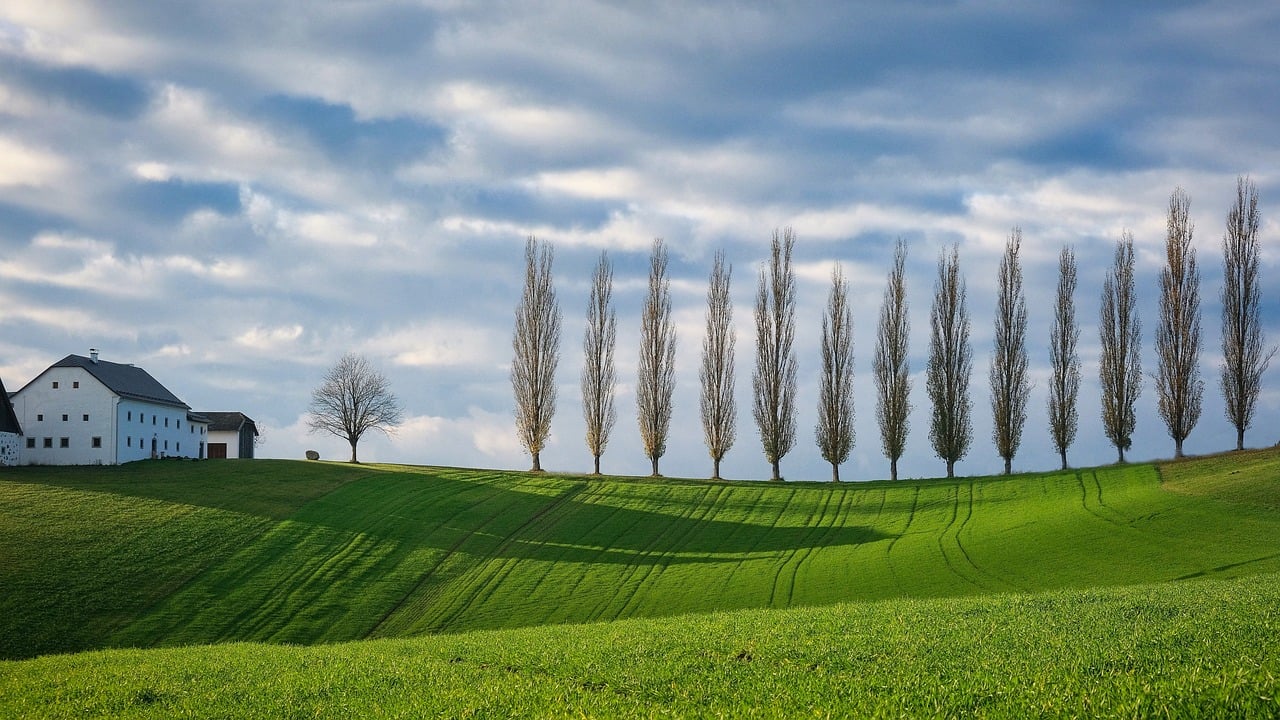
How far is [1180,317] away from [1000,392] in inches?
606

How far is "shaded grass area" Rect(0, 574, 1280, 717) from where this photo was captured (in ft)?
34.6

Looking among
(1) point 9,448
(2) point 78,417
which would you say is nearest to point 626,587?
(2) point 78,417

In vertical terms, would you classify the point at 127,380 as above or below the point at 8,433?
above

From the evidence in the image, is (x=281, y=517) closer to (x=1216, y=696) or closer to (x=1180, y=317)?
(x=1216, y=696)

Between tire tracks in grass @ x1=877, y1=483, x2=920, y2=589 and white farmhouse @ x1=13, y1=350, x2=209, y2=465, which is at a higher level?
white farmhouse @ x1=13, y1=350, x2=209, y2=465

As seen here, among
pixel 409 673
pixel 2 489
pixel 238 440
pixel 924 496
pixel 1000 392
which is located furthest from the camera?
pixel 238 440

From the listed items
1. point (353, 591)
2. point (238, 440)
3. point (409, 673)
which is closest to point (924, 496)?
point (353, 591)

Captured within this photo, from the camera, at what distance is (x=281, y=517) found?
54.4 meters

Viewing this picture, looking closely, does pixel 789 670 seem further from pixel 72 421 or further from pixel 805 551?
pixel 72 421

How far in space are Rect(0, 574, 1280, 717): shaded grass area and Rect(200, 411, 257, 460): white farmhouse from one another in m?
77.5

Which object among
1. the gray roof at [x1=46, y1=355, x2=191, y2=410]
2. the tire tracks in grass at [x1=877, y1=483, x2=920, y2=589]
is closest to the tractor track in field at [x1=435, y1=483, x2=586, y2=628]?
the tire tracks in grass at [x1=877, y1=483, x2=920, y2=589]

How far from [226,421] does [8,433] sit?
26.0 metres

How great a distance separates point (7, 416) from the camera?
72.7m

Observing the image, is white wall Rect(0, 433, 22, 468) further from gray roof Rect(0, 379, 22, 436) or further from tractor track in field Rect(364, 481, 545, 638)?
tractor track in field Rect(364, 481, 545, 638)
